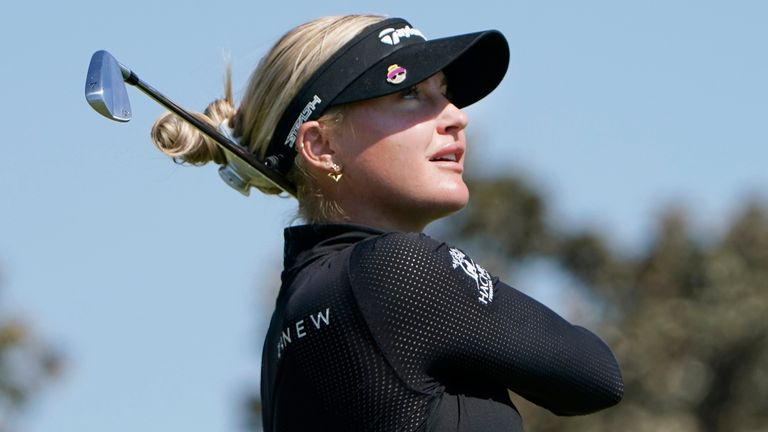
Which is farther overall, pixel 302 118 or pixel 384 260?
pixel 302 118

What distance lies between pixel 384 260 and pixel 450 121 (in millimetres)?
578

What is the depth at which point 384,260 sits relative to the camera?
3.86m

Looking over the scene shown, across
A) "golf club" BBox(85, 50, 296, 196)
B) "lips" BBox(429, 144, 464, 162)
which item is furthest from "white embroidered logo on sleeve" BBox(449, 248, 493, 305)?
"golf club" BBox(85, 50, 296, 196)

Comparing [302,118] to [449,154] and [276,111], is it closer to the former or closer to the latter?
[276,111]

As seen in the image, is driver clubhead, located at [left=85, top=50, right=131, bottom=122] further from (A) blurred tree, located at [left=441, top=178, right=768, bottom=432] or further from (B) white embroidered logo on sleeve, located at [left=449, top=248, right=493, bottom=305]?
(A) blurred tree, located at [left=441, top=178, right=768, bottom=432]

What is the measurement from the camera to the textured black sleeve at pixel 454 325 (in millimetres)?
3844

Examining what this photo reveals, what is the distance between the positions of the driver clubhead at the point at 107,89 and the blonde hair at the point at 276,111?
30 centimetres

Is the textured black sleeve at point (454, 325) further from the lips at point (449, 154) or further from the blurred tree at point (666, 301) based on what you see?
the blurred tree at point (666, 301)

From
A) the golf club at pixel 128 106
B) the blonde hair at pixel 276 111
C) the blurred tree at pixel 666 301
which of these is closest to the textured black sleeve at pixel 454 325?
the blonde hair at pixel 276 111

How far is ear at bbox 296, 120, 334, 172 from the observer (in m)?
4.36

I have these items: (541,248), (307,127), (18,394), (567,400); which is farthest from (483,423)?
(541,248)

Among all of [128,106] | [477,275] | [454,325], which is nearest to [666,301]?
[128,106]

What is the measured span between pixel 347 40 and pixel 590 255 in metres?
20.1

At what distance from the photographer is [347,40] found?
14.5 ft
